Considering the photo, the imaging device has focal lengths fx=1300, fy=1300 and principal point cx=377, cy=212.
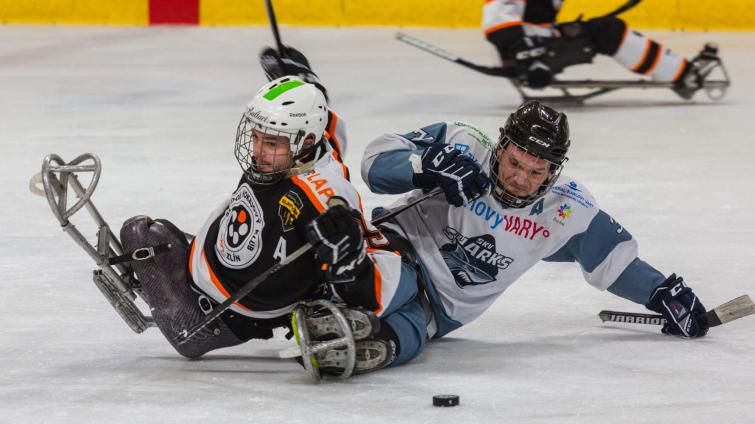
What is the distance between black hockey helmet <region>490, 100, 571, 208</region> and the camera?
10.2 feet

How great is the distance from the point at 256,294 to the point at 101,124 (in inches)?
165

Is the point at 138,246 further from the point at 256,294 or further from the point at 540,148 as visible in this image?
the point at 540,148

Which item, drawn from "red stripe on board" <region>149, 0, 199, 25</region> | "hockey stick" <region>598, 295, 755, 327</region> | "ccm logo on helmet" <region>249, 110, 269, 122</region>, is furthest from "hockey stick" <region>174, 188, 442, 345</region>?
"red stripe on board" <region>149, 0, 199, 25</region>

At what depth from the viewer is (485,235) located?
3229 millimetres

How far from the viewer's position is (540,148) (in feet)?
10.1

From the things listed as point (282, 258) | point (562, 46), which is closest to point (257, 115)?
point (282, 258)

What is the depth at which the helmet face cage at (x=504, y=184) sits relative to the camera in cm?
315

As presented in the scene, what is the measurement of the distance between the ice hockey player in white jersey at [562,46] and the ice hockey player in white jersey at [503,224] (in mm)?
4318

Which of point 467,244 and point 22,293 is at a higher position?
point 467,244

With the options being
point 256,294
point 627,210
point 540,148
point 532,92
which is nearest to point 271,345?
point 256,294

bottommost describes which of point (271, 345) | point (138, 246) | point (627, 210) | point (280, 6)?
point (280, 6)

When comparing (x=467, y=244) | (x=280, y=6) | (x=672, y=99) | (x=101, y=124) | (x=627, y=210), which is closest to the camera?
(x=467, y=244)

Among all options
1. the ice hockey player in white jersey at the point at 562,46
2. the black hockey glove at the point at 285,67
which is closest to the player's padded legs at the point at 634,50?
the ice hockey player in white jersey at the point at 562,46

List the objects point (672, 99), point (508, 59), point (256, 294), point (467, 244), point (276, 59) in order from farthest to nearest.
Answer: point (672, 99) → point (508, 59) → point (276, 59) → point (467, 244) → point (256, 294)
